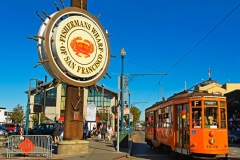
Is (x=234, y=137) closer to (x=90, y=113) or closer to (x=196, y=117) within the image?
(x=90, y=113)

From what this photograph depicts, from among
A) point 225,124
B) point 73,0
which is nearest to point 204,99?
point 225,124

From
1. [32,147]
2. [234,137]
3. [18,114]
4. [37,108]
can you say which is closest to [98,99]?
[18,114]

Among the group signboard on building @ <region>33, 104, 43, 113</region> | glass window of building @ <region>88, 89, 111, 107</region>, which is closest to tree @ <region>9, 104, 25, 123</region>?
glass window of building @ <region>88, 89, 111, 107</region>

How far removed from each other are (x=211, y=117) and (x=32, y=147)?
27.4 ft

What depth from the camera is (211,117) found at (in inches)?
530

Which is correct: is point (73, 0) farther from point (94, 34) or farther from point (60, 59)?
point (60, 59)

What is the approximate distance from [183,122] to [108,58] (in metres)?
6.12

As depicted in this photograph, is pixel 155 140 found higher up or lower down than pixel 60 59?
lower down

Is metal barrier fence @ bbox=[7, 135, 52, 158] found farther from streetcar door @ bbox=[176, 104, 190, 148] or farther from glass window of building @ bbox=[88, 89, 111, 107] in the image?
glass window of building @ bbox=[88, 89, 111, 107]

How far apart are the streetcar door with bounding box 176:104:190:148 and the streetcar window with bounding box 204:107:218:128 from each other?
2.67 feet

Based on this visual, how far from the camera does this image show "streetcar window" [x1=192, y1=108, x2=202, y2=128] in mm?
13361

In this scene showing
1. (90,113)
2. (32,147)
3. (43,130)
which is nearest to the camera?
(32,147)

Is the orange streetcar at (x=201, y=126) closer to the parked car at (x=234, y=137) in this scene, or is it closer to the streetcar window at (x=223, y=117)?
the streetcar window at (x=223, y=117)

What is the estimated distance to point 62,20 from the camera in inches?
617
